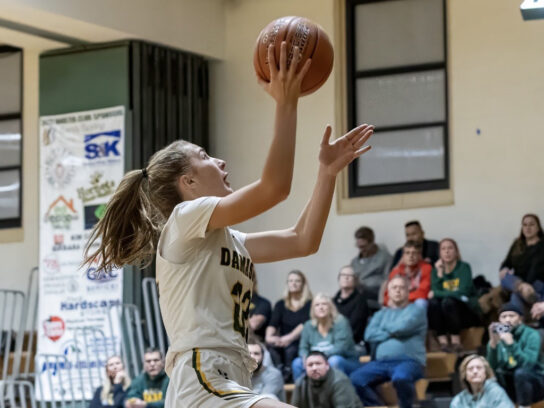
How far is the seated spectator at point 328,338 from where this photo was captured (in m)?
9.49

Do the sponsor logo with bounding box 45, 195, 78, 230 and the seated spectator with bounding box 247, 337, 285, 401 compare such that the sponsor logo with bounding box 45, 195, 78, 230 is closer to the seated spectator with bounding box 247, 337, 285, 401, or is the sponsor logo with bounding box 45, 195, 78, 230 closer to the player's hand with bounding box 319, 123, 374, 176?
the seated spectator with bounding box 247, 337, 285, 401

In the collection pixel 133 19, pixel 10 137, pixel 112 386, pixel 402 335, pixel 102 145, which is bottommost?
pixel 112 386

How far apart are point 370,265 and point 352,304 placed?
707 mm

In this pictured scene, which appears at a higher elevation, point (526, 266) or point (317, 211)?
point (317, 211)

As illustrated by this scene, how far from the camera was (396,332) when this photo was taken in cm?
939

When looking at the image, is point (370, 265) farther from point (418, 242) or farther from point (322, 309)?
point (322, 309)

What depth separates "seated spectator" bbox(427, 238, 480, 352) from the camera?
979 centimetres

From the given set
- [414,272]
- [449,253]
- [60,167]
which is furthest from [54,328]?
[449,253]

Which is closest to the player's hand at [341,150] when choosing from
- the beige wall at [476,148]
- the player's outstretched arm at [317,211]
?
the player's outstretched arm at [317,211]

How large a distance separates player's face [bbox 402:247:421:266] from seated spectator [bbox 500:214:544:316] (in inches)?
30.4

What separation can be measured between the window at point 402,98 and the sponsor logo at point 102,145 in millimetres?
2467

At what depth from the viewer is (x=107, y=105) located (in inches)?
451

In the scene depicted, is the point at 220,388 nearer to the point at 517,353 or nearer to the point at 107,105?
the point at 517,353

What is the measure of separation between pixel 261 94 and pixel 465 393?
4.71m
